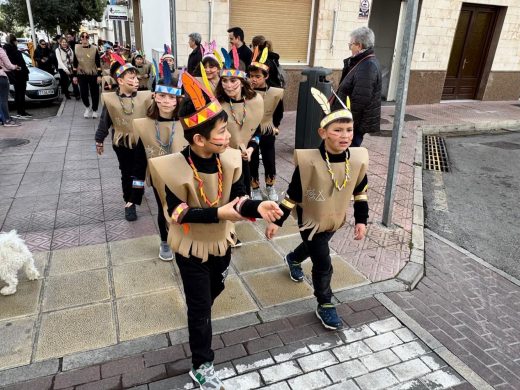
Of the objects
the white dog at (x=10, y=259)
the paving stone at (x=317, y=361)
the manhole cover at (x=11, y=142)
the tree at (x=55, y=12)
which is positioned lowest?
the manhole cover at (x=11, y=142)

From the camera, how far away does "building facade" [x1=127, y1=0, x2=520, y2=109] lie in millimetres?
10219

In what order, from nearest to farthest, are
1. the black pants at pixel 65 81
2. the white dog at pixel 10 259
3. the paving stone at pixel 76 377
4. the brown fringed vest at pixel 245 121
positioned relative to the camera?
the paving stone at pixel 76 377, the white dog at pixel 10 259, the brown fringed vest at pixel 245 121, the black pants at pixel 65 81

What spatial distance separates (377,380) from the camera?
2906 millimetres

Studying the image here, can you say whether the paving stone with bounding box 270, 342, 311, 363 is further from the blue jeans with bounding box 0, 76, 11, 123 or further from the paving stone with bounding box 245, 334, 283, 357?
the blue jeans with bounding box 0, 76, 11, 123

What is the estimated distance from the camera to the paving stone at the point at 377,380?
286cm

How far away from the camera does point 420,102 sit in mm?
13508

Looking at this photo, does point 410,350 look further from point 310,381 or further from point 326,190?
point 326,190

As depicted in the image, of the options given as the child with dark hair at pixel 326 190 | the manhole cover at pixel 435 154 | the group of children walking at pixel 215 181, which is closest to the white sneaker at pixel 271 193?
the group of children walking at pixel 215 181

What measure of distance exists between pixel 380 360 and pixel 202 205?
6.01 ft

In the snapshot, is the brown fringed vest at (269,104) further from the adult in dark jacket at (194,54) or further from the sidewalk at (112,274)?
the adult in dark jacket at (194,54)

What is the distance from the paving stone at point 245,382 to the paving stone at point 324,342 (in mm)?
528

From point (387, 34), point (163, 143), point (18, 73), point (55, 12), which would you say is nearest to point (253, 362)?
point (163, 143)

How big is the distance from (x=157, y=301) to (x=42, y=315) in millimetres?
926

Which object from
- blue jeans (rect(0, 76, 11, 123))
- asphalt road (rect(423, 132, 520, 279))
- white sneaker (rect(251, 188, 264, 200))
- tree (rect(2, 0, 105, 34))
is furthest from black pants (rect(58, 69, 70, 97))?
tree (rect(2, 0, 105, 34))
